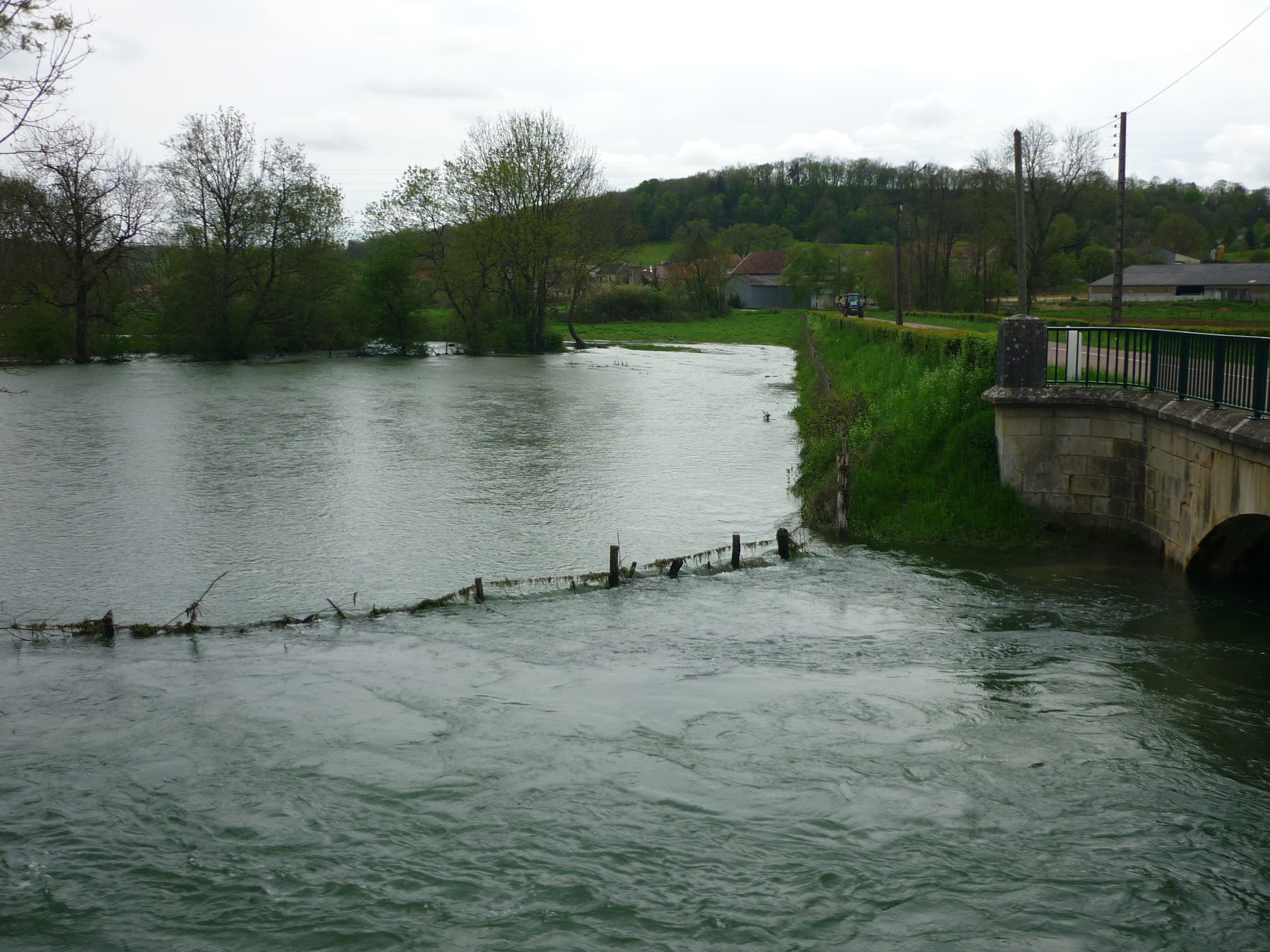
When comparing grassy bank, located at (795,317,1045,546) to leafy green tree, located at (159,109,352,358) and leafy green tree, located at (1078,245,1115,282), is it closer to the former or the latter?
leafy green tree, located at (159,109,352,358)

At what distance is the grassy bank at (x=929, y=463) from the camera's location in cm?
1555

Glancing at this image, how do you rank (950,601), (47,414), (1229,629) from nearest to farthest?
(1229,629) < (950,601) < (47,414)

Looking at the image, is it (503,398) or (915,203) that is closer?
(503,398)

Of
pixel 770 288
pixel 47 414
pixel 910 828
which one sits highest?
pixel 770 288

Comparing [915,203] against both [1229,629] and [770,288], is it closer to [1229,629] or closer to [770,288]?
[770,288]

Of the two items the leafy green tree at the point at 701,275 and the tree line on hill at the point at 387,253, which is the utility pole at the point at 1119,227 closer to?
the tree line on hill at the point at 387,253

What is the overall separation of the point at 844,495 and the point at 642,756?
27.0 ft

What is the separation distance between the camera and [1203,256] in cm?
10275

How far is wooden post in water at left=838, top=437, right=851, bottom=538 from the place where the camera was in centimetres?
1559

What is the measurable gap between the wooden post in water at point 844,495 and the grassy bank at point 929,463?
0.31 metres

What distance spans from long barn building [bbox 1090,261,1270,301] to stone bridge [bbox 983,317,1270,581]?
207 feet

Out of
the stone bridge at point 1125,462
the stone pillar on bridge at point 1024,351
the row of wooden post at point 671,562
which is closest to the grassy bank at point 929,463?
the stone bridge at point 1125,462

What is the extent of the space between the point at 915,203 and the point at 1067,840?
7659 cm

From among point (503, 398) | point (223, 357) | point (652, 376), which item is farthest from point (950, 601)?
point (223, 357)
